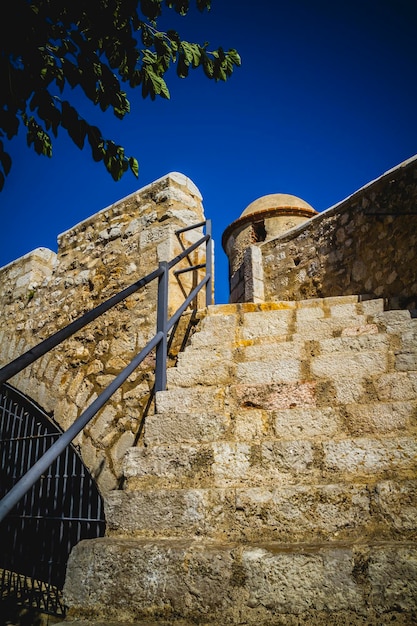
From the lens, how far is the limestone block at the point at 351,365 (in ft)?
7.24

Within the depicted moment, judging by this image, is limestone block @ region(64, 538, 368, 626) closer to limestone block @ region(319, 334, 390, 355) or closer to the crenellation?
the crenellation

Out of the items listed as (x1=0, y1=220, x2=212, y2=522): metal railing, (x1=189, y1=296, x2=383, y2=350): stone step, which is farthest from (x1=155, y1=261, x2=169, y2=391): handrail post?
(x1=189, y1=296, x2=383, y2=350): stone step

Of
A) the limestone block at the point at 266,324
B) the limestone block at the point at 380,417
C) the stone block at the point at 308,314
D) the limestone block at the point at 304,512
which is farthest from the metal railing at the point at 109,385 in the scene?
the limestone block at the point at 380,417

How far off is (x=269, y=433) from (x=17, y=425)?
408 cm

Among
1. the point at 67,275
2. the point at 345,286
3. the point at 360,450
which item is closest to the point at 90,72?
the point at 360,450

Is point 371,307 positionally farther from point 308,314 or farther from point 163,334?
point 163,334

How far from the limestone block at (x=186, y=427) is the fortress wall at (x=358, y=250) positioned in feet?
7.91

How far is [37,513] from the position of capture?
464cm

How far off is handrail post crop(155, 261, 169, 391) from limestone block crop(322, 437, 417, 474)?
3.49 feet

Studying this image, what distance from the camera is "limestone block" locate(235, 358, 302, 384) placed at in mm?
2303

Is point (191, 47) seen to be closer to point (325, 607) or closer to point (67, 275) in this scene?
point (325, 607)

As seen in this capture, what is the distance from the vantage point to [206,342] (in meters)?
2.95

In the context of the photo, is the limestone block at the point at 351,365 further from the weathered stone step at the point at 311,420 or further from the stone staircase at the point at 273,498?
the weathered stone step at the point at 311,420

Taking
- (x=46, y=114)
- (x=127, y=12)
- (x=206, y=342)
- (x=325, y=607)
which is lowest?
(x=325, y=607)
